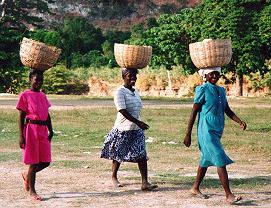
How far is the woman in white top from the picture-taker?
313 inches

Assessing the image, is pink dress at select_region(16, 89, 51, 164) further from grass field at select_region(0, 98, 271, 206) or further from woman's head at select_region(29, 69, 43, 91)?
grass field at select_region(0, 98, 271, 206)

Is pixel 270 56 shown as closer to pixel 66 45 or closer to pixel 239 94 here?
pixel 239 94

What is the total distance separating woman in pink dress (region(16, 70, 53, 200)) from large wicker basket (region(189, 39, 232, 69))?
6.37 ft

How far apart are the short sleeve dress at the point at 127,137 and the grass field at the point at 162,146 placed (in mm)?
694

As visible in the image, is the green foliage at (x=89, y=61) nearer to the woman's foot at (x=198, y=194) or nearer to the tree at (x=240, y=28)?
the tree at (x=240, y=28)

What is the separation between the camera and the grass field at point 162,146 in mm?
9070

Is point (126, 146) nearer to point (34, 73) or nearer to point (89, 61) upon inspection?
point (34, 73)

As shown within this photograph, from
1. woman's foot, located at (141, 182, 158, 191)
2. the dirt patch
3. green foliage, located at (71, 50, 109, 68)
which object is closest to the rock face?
green foliage, located at (71, 50, 109, 68)

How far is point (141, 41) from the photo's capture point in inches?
1587

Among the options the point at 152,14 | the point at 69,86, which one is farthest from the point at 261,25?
the point at 152,14

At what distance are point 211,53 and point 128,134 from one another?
161 centimetres

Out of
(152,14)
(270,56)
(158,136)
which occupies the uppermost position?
(152,14)

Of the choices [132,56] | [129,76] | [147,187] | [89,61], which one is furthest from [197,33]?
[147,187]

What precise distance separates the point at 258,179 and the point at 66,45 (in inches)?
1895
